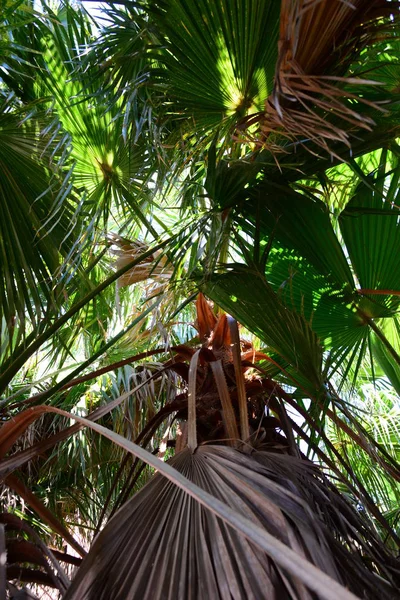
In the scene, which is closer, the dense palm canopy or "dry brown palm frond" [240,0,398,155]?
the dense palm canopy

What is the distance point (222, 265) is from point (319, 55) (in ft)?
1.80

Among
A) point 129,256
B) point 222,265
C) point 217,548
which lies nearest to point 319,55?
point 222,265

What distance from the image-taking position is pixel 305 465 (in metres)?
1.02

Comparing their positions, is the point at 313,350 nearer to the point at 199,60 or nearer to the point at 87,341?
the point at 199,60

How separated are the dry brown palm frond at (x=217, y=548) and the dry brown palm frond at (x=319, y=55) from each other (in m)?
0.53

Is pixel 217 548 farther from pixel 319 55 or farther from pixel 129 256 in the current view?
pixel 129 256

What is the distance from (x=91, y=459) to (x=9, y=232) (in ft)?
5.21

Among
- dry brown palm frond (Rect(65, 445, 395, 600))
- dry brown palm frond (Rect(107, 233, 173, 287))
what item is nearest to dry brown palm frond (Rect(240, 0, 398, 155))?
dry brown palm frond (Rect(65, 445, 395, 600))

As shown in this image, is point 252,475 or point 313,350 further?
point 313,350

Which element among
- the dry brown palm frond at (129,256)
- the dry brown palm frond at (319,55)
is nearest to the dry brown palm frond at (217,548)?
the dry brown palm frond at (319,55)

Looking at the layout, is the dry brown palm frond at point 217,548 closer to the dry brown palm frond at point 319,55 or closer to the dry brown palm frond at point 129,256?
the dry brown palm frond at point 319,55

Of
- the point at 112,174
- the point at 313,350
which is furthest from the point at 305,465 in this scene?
the point at 112,174

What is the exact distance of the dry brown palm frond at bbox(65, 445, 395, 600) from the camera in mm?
640

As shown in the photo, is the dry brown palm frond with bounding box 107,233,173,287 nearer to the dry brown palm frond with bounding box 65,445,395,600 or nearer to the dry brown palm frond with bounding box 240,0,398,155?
the dry brown palm frond with bounding box 240,0,398,155
